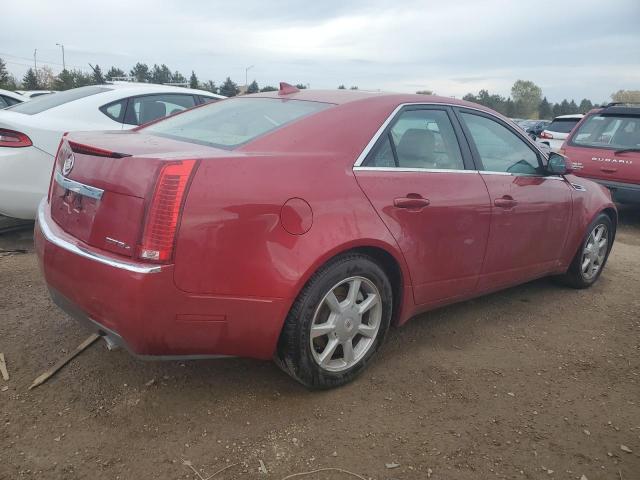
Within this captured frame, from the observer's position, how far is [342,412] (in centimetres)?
253

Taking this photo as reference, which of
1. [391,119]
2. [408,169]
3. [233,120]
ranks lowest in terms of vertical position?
[408,169]

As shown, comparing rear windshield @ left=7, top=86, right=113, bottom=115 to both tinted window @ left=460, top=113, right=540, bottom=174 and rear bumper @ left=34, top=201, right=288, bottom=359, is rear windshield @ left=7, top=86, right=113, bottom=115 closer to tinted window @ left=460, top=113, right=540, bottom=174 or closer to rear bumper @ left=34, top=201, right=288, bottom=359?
rear bumper @ left=34, top=201, right=288, bottom=359

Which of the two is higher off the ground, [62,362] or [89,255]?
[89,255]

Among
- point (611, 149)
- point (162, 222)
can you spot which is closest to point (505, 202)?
point (162, 222)

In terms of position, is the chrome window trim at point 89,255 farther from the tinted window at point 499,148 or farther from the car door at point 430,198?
the tinted window at point 499,148

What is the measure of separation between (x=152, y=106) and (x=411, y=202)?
3.87 meters

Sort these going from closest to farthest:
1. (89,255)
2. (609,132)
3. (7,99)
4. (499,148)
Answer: (89,255) → (499,148) → (609,132) → (7,99)

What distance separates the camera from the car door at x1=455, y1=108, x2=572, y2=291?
132 inches

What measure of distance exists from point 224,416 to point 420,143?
1831mm

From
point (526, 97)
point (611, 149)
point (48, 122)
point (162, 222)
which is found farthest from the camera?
point (526, 97)

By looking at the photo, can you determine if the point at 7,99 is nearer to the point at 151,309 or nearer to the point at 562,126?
the point at 151,309

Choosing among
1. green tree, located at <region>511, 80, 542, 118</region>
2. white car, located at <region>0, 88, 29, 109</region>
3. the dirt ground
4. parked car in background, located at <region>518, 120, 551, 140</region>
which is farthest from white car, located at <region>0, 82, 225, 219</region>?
green tree, located at <region>511, 80, 542, 118</region>

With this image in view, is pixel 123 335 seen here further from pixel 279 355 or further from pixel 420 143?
pixel 420 143

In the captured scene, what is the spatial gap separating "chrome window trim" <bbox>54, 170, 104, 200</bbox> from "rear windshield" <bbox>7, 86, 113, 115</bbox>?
2.84 m
